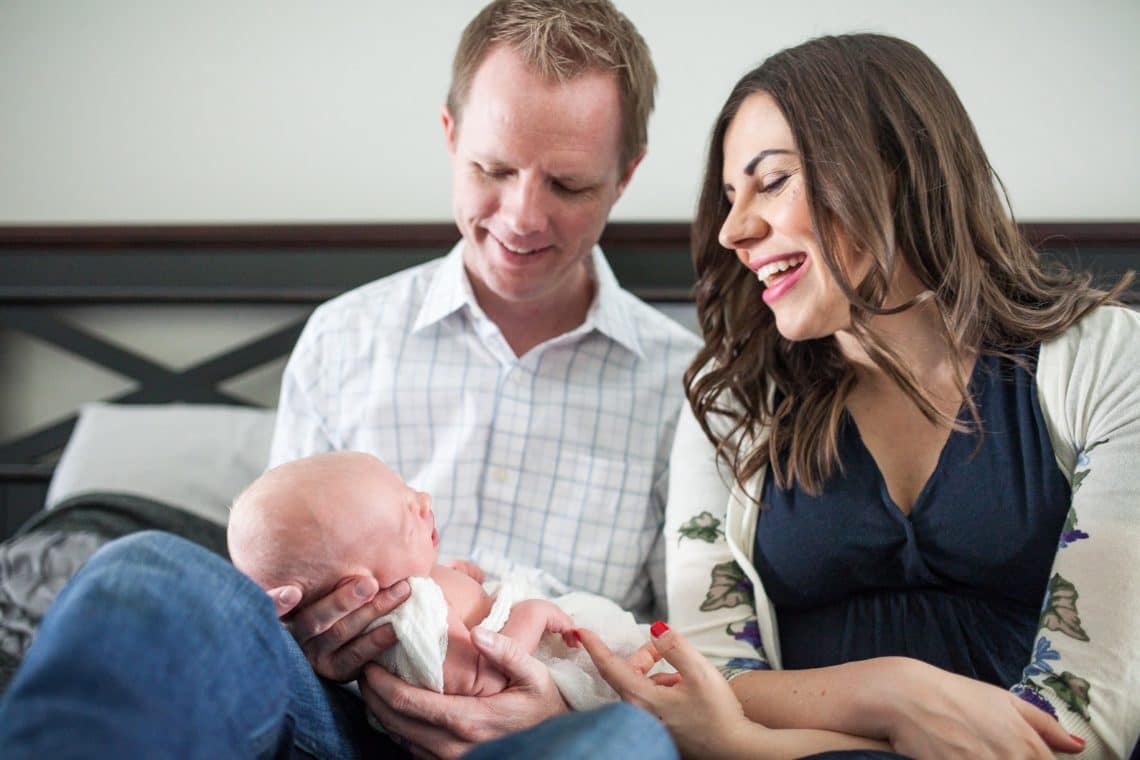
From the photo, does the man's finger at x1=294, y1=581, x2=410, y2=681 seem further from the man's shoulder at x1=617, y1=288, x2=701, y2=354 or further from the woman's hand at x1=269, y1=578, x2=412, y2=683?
the man's shoulder at x1=617, y1=288, x2=701, y2=354

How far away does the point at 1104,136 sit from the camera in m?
1.94

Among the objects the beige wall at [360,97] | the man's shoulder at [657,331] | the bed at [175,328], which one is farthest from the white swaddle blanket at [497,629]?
the beige wall at [360,97]

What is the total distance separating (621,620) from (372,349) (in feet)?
2.08

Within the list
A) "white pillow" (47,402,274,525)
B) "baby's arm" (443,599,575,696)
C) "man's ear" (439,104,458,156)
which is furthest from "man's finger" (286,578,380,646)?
"white pillow" (47,402,274,525)

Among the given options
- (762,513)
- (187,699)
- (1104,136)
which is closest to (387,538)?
(187,699)

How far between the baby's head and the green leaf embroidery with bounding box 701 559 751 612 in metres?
0.42

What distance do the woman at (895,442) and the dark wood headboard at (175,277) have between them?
0.79 m

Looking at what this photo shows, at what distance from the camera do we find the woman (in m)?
1.08

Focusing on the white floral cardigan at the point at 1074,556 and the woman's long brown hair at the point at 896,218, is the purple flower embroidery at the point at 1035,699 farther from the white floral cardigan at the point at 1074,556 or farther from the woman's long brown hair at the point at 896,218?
the woman's long brown hair at the point at 896,218

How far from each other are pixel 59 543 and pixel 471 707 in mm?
929

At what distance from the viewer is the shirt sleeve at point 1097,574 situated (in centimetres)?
102

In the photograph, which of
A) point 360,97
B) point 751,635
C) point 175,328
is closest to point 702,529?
point 751,635

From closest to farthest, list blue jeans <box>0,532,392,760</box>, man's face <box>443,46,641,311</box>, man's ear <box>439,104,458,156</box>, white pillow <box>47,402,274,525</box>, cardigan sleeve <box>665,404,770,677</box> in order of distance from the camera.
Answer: blue jeans <box>0,532,392,760</box> < cardigan sleeve <box>665,404,770,677</box> < man's face <box>443,46,641,311</box> < man's ear <box>439,104,458,156</box> < white pillow <box>47,402,274,525</box>

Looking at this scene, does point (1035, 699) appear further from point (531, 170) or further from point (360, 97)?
point (360, 97)
